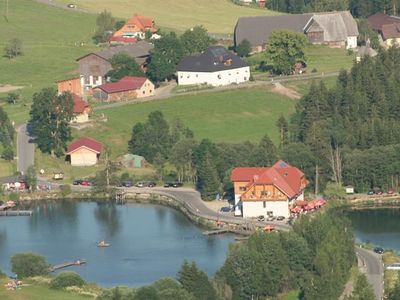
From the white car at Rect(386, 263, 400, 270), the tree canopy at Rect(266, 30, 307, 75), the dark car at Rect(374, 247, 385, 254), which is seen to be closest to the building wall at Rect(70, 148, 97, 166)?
the tree canopy at Rect(266, 30, 307, 75)

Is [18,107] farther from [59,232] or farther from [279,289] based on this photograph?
[279,289]

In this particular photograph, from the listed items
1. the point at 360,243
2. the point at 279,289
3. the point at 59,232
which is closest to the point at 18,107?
the point at 59,232

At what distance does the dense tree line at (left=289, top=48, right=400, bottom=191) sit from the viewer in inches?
3920

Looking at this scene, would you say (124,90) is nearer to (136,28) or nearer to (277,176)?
(136,28)

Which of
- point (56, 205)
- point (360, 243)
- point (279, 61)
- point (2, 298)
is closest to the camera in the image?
point (2, 298)

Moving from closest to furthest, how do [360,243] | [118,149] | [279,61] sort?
[360,243] < [118,149] < [279,61]

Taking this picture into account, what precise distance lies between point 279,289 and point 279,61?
167ft

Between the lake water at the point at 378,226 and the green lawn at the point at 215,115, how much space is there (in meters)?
15.4

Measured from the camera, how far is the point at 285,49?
125125mm

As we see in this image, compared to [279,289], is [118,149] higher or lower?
higher

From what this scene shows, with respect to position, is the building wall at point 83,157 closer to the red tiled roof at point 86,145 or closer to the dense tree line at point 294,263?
the red tiled roof at point 86,145

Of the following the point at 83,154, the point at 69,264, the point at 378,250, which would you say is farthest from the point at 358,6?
the point at 69,264

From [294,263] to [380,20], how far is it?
66.7 m

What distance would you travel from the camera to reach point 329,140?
339 feet
